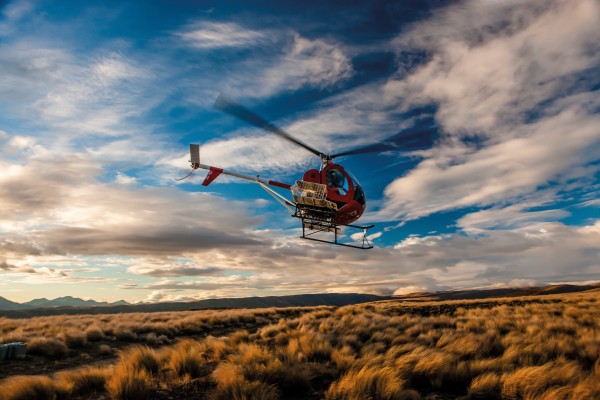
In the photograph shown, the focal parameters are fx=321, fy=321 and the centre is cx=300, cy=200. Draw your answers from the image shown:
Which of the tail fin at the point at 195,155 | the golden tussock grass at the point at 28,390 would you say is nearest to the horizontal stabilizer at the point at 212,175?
the tail fin at the point at 195,155

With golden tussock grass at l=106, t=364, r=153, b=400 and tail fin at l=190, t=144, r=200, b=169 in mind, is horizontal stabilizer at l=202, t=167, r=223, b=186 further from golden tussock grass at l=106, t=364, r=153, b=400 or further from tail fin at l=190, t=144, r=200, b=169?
golden tussock grass at l=106, t=364, r=153, b=400

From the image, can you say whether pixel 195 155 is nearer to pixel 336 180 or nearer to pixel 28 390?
pixel 336 180

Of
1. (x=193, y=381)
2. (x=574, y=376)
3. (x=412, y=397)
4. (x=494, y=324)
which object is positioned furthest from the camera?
(x=494, y=324)

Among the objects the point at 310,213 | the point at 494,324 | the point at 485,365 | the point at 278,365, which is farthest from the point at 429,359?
the point at 310,213

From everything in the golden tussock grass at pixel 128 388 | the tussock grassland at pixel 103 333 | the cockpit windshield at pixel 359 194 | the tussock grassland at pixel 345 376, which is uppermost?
the cockpit windshield at pixel 359 194

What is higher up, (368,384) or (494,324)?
(368,384)

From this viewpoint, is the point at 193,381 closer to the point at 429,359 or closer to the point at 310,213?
the point at 429,359

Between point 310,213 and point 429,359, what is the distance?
1539 cm

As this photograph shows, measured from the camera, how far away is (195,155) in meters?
22.6

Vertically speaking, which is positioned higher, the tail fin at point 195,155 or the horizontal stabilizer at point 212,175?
the tail fin at point 195,155

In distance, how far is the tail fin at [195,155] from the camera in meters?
22.4

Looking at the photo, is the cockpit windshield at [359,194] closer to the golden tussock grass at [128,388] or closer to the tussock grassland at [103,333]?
the tussock grassland at [103,333]

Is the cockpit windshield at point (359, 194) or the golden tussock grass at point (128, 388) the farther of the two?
the cockpit windshield at point (359, 194)

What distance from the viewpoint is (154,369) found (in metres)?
7.75
